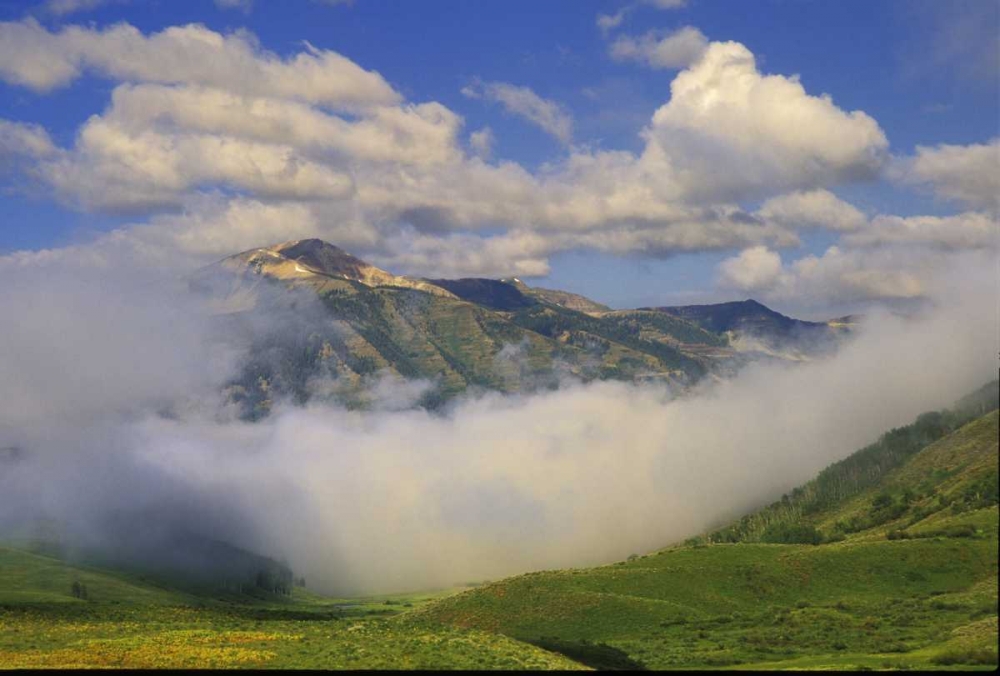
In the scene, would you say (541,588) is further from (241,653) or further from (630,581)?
(241,653)

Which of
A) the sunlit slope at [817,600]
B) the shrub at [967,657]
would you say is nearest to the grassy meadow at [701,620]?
the shrub at [967,657]

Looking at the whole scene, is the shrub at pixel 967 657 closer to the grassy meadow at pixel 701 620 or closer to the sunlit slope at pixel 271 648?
the grassy meadow at pixel 701 620

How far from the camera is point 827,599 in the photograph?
163 m

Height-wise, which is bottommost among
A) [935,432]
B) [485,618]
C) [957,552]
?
[485,618]

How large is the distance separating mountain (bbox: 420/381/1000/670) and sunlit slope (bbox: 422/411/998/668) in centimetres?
31

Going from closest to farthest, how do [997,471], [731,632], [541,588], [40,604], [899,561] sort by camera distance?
1. [997,471]
2. [731,632]
3. [899,561]
4. [541,588]
5. [40,604]

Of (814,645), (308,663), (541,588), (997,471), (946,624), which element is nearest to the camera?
(997,471)

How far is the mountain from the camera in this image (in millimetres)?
81125

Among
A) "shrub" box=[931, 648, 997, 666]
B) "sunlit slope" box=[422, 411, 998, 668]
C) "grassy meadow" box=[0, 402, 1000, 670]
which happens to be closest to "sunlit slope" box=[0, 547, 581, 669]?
"grassy meadow" box=[0, 402, 1000, 670]

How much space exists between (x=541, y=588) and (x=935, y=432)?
83.7 m

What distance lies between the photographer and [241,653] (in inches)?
3472

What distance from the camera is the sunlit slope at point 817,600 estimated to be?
3388 inches

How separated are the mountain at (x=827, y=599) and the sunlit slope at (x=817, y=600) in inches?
12.4

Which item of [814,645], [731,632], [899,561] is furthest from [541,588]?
[814,645]
